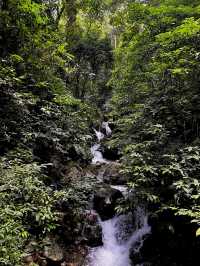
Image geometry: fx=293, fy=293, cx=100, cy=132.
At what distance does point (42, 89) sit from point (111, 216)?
5229mm

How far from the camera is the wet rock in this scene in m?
10.0

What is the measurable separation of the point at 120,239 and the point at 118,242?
0.12m

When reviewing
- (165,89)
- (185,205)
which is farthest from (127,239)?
(165,89)

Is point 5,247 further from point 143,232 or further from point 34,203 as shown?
point 143,232

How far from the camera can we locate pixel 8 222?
5.14 m

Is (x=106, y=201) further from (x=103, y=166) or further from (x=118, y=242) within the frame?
(x=103, y=166)

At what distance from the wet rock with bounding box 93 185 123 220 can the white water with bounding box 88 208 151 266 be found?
0.25 metres

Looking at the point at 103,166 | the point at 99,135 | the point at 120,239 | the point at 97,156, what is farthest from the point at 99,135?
the point at 120,239

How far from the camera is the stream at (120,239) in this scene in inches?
336

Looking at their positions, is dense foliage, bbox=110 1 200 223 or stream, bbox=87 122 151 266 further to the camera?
stream, bbox=87 122 151 266

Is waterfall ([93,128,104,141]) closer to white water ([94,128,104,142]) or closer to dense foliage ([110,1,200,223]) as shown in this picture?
white water ([94,128,104,142])

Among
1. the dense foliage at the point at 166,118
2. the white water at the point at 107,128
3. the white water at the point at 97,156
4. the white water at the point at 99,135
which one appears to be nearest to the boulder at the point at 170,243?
the dense foliage at the point at 166,118

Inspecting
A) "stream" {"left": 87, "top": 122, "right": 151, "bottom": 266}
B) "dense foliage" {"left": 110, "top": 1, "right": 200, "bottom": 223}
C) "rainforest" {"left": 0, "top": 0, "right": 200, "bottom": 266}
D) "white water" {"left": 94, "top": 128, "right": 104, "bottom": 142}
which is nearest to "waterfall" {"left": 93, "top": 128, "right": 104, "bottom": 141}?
"white water" {"left": 94, "top": 128, "right": 104, "bottom": 142}

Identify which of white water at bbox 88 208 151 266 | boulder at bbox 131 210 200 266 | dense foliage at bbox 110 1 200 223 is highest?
dense foliage at bbox 110 1 200 223
